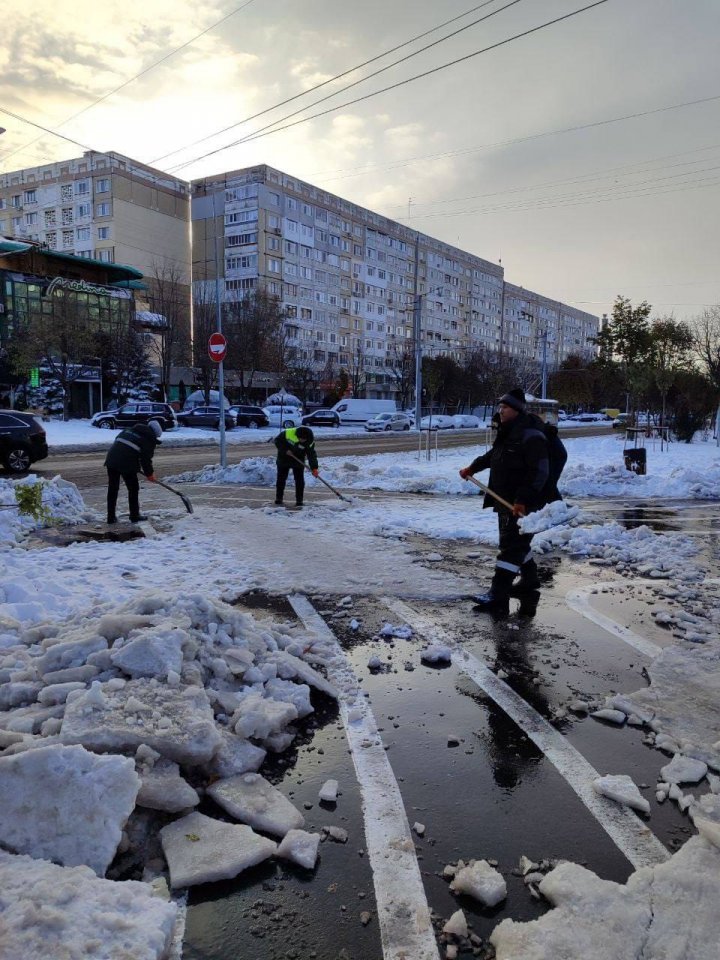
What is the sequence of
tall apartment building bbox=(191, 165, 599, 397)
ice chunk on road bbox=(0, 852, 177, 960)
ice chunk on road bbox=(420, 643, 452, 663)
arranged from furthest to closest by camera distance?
tall apartment building bbox=(191, 165, 599, 397) < ice chunk on road bbox=(420, 643, 452, 663) < ice chunk on road bbox=(0, 852, 177, 960)

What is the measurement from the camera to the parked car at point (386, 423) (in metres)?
47.3

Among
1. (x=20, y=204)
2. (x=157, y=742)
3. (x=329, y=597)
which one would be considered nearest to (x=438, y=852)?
(x=157, y=742)

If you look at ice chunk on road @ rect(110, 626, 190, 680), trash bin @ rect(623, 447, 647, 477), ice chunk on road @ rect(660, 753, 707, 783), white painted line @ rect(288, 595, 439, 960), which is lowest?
white painted line @ rect(288, 595, 439, 960)

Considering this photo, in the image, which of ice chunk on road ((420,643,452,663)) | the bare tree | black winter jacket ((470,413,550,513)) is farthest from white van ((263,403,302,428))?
ice chunk on road ((420,643,452,663))

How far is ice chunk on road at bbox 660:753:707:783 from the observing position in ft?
10.3

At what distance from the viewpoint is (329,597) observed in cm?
607

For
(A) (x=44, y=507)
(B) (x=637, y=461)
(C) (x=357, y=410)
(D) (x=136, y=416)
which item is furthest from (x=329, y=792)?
(C) (x=357, y=410)

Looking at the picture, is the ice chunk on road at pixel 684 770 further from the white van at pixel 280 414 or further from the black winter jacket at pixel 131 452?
the white van at pixel 280 414

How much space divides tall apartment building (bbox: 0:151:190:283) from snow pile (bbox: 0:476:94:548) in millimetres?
64745

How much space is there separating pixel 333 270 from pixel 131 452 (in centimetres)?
7823

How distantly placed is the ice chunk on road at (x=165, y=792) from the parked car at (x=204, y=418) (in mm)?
40425

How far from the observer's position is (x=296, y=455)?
11.5m

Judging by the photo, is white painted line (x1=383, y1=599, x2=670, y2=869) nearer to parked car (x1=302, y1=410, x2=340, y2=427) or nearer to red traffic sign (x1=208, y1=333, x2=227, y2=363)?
red traffic sign (x1=208, y1=333, x2=227, y2=363)

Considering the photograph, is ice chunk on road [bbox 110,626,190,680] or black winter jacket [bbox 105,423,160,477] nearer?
ice chunk on road [bbox 110,626,190,680]
